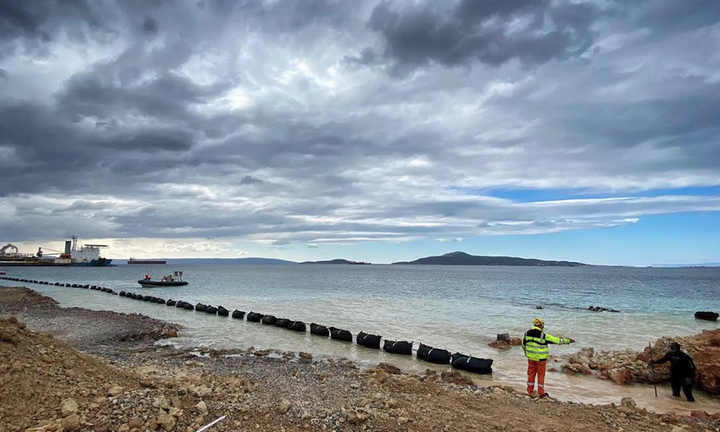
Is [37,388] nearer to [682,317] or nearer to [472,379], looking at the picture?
[472,379]

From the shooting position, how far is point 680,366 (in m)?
11.4

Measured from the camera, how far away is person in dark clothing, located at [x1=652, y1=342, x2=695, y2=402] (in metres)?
11.3

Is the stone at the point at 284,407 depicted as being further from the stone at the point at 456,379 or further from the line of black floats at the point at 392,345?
the line of black floats at the point at 392,345

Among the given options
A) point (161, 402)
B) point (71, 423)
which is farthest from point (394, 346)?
point (71, 423)

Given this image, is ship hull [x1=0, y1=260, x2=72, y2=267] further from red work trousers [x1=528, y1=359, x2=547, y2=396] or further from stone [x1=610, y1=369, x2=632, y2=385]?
stone [x1=610, y1=369, x2=632, y2=385]

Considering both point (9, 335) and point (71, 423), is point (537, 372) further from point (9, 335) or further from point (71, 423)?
point (9, 335)

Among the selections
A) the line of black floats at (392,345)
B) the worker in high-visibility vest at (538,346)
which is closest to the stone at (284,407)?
the worker in high-visibility vest at (538,346)

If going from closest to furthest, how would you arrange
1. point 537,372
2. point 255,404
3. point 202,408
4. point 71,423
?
point 71,423, point 202,408, point 255,404, point 537,372

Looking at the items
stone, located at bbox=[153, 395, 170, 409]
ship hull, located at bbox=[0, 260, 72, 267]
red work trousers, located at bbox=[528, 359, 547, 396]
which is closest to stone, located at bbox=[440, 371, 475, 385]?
red work trousers, located at bbox=[528, 359, 547, 396]

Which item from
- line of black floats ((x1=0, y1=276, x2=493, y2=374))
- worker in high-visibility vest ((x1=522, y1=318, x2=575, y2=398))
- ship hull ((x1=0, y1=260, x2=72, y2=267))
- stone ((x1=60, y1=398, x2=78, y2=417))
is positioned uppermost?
worker in high-visibility vest ((x1=522, y1=318, x2=575, y2=398))

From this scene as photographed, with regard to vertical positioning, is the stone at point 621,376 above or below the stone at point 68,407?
below

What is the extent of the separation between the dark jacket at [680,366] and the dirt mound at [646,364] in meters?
0.83

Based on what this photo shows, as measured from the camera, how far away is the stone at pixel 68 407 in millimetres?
6672

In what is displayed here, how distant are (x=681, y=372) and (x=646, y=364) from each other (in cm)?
214
